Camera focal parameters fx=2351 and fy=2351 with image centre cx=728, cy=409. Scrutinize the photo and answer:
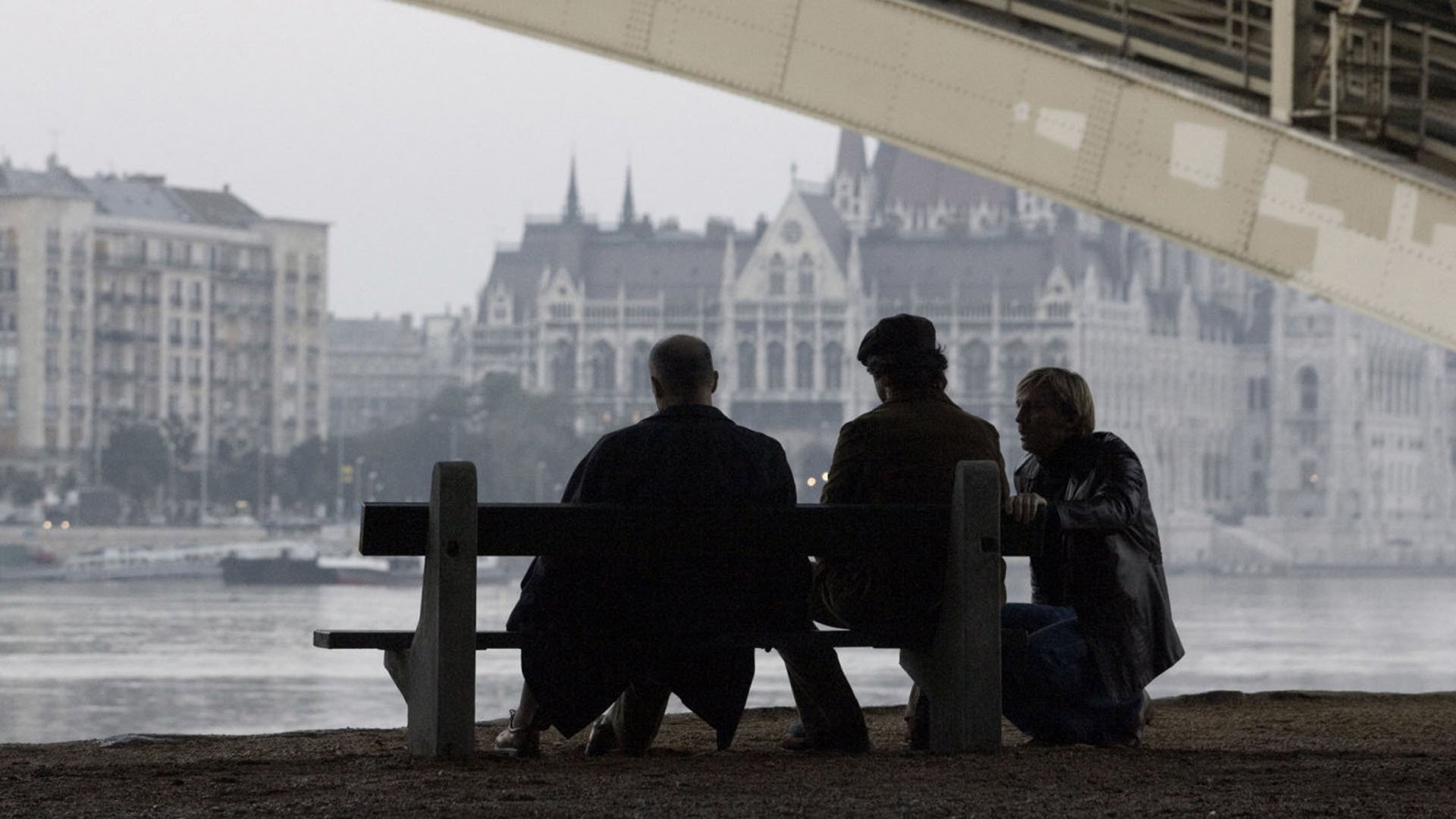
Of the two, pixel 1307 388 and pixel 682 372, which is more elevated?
pixel 1307 388

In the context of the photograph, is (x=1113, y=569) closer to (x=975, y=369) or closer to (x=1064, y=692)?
(x=1064, y=692)

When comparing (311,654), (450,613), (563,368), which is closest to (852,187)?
(563,368)

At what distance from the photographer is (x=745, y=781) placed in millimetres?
2207

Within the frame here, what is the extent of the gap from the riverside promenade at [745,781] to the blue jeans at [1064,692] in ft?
0.11

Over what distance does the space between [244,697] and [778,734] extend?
31658 millimetres

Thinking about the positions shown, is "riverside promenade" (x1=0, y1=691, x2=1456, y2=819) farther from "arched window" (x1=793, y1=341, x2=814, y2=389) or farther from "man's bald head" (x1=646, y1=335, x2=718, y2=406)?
"arched window" (x1=793, y1=341, x2=814, y2=389)

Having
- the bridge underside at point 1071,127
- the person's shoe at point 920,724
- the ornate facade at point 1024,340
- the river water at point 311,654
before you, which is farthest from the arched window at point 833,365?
the person's shoe at point 920,724

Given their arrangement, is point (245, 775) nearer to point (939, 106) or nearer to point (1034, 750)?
point (1034, 750)

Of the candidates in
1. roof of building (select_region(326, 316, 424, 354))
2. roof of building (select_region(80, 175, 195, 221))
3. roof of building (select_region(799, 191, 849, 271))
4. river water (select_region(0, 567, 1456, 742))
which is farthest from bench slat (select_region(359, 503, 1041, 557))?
roof of building (select_region(326, 316, 424, 354))

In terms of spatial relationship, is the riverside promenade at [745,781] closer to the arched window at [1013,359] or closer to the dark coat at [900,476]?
the dark coat at [900,476]

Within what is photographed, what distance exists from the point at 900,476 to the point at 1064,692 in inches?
11.8

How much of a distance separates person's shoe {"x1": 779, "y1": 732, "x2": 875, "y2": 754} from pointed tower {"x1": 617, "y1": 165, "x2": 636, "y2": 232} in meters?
68.0

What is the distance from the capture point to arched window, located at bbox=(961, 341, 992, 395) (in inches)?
2613

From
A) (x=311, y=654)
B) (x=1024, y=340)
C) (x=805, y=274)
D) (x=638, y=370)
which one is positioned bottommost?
(x=311, y=654)
